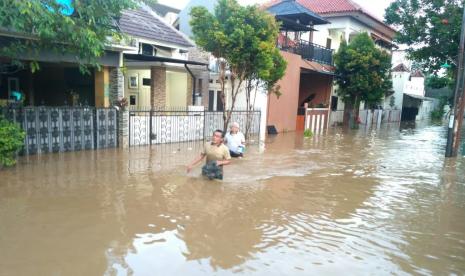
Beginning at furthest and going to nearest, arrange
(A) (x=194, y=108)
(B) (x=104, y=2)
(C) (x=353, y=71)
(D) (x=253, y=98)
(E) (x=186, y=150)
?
(C) (x=353, y=71), (D) (x=253, y=98), (A) (x=194, y=108), (E) (x=186, y=150), (B) (x=104, y=2)

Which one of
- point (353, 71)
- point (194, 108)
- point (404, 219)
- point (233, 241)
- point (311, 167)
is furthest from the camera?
point (353, 71)

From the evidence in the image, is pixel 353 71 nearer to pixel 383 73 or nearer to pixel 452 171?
pixel 383 73

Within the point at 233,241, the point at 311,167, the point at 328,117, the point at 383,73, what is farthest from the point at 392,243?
the point at 383,73

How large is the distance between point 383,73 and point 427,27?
601 centimetres

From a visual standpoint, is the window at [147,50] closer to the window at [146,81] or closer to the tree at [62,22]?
the window at [146,81]

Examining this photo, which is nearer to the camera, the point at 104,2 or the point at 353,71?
the point at 104,2

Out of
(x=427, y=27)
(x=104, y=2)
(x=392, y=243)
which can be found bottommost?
(x=392, y=243)

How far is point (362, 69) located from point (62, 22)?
21.0 meters

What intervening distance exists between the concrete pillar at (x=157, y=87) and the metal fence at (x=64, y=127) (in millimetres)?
6149

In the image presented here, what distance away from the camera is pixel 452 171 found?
1169 centimetres

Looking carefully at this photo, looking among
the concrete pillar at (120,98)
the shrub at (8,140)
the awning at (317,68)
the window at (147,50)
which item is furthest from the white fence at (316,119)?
the shrub at (8,140)

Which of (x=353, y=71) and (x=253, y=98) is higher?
(x=353, y=71)

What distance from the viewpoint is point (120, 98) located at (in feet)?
43.6

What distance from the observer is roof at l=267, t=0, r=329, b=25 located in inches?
820
